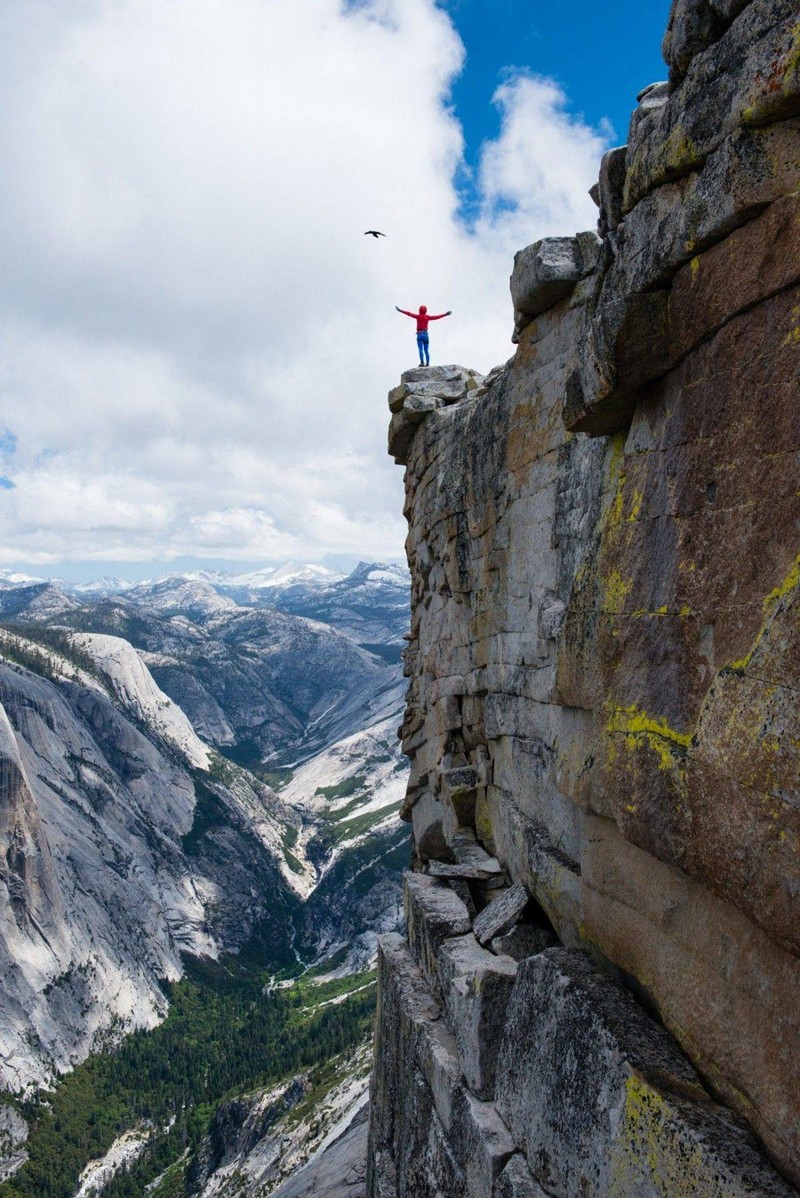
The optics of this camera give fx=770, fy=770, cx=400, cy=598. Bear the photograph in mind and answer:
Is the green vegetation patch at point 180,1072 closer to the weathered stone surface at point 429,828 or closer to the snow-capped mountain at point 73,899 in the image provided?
the snow-capped mountain at point 73,899

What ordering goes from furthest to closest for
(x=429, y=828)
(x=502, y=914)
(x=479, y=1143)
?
1. (x=429, y=828)
2. (x=502, y=914)
3. (x=479, y=1143)

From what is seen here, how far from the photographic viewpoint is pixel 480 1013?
9891 mm

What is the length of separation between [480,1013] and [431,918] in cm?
318

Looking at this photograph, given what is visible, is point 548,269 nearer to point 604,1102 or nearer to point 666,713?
point 666,713

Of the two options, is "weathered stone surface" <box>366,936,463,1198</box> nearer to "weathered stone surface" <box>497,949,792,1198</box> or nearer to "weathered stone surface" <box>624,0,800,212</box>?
"weathered stone surface" <box>497,949,792,1198</box>

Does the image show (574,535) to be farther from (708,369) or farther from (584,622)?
(708,369)

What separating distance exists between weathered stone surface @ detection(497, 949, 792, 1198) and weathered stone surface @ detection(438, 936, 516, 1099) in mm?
520

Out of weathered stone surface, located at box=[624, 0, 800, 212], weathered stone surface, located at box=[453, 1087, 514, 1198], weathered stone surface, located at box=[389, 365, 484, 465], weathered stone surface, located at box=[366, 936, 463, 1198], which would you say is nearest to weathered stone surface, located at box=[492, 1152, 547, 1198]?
weathered stone surface, located at box=[453, 1087, 514, 1198]

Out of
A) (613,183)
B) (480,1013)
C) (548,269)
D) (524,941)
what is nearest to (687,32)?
(613,183)

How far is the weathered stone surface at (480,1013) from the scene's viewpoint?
31.8 feet

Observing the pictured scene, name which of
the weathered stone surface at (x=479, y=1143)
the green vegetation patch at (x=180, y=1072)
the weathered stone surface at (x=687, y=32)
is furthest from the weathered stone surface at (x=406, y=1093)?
the green vegetation patch at (x=180, y=1072)

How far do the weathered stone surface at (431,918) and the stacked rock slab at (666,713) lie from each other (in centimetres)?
84

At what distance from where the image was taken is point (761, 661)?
5590 millimetres

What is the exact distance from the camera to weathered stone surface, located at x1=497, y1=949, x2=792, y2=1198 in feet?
18.7
